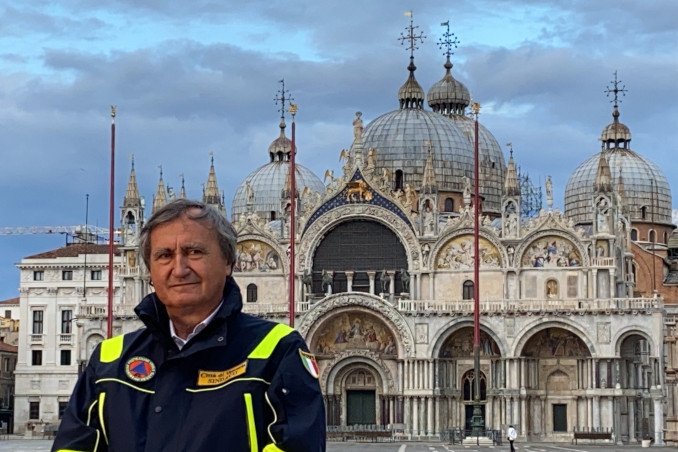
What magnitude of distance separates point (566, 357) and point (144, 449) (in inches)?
2680

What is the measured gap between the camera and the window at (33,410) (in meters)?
91.9

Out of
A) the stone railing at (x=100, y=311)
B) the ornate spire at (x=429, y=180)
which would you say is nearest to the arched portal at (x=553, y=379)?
the ornate spire at (x=429, y=180)

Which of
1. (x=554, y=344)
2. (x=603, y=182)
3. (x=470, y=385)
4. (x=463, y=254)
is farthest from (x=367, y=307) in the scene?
(x=603, y=182)

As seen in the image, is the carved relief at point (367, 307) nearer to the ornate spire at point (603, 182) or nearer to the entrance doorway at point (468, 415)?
the entrance doorway at point (468, 415)

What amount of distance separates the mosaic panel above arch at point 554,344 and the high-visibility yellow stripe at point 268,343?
6708cm

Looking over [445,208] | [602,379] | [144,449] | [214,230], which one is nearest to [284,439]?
[144,449]

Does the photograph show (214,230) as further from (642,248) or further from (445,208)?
(642,248)

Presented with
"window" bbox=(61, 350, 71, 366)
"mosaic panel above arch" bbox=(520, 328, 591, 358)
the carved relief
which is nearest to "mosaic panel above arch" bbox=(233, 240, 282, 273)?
the carved relief

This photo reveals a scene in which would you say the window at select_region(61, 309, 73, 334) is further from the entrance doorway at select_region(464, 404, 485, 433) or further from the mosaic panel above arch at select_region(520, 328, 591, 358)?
the mosaic panel above arch at select_region(520, 328, 591, 358)

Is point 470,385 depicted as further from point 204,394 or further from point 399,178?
point 204,394

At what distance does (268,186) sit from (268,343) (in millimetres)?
94278

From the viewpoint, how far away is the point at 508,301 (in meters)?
72.9

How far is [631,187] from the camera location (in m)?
99.4

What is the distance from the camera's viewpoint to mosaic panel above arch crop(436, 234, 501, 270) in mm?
75062
